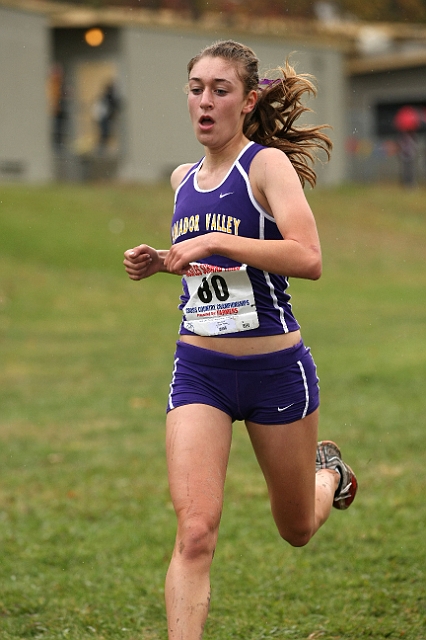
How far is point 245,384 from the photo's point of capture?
413 cm

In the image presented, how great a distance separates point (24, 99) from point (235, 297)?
2729 centimetres

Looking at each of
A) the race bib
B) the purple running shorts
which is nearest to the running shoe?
the purple running shorts

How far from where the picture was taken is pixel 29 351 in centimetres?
1508

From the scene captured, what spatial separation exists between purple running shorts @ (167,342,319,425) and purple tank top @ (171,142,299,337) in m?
0.10

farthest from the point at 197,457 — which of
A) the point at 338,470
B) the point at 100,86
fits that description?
the point at 100,86

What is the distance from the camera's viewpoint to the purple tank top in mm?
4055

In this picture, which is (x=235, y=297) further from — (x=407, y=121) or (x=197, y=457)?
(x=407, y=121)

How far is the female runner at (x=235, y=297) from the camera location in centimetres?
384

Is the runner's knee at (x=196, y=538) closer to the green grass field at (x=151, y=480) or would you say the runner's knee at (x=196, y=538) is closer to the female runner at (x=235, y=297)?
the female runner at (x=235, y=297)

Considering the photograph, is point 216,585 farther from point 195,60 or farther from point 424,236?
point 424,236

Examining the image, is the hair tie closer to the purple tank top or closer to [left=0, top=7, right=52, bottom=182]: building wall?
the purple tank top

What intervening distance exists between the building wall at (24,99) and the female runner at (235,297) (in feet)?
83.9

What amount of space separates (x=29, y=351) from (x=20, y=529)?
8.75 metres

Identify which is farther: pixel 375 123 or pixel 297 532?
pixel 375 123
